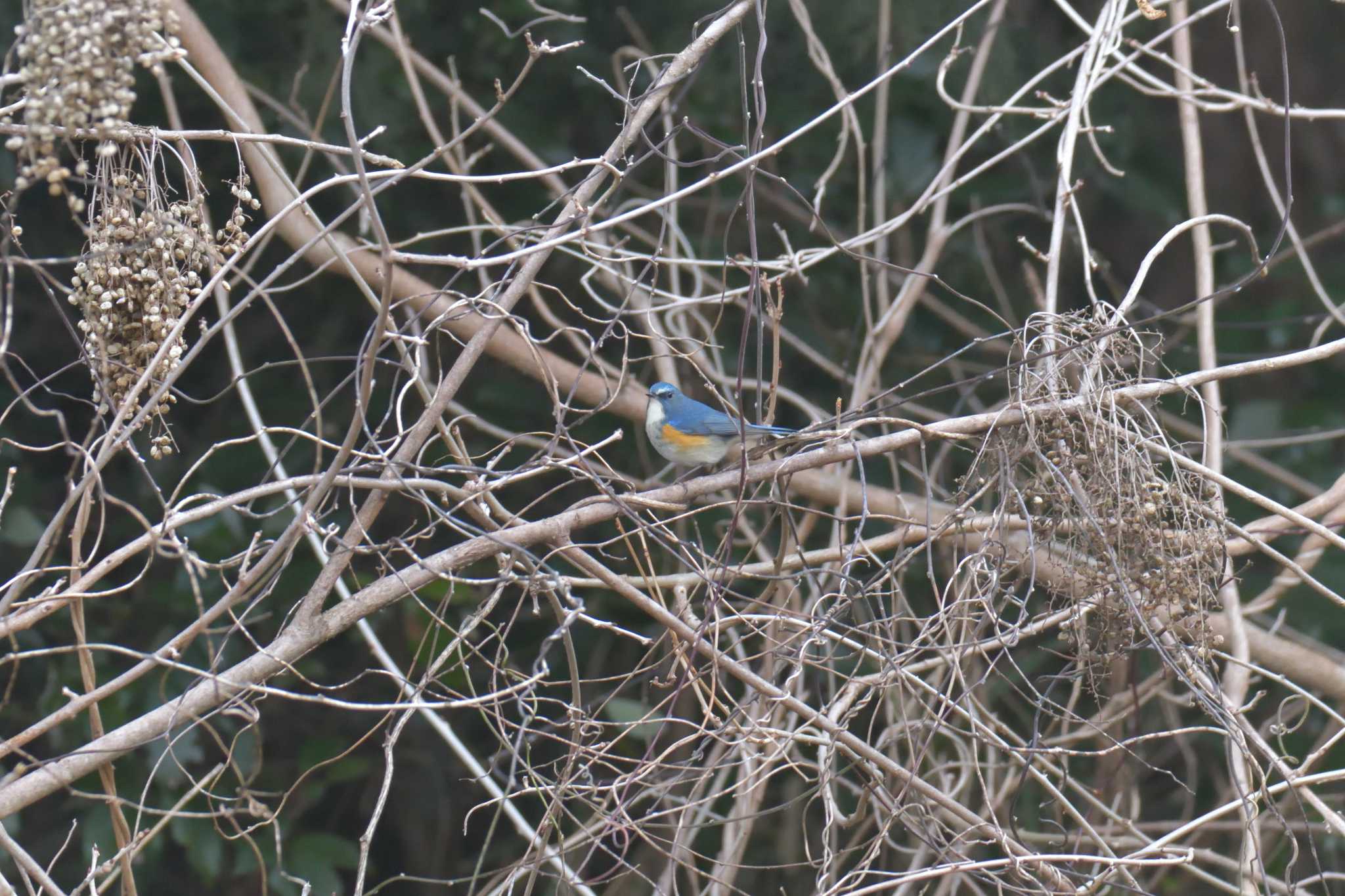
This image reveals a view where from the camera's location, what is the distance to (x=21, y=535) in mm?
3664

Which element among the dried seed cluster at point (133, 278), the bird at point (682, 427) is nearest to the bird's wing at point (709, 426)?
the bird at point (682, 427)

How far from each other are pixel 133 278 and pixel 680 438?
205 cm

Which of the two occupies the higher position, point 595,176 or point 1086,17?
point 595,176

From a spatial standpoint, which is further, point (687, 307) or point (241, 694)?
point (687, 307)

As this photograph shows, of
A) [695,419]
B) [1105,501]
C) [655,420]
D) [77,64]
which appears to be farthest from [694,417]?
[77,64]

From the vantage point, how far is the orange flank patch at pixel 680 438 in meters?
3.69

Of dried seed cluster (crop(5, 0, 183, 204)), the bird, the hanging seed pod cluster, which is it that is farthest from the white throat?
dried seed cluster (crop(5, 0, 183, 204))

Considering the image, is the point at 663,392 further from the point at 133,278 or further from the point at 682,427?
the point at 133,278

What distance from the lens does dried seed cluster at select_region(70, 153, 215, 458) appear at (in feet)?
5.90

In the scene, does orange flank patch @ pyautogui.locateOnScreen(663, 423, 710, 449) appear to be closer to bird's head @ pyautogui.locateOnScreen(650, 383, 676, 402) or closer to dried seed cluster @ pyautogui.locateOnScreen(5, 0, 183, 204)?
bird's head @ pyautogui.locateOnScreen(650, 383, 676, 402)

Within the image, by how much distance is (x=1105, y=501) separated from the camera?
2.14m

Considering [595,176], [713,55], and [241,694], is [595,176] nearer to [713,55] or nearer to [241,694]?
[241,694]

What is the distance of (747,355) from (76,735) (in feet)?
8.20

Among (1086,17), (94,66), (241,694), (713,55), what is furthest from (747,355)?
(94,66)
